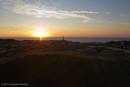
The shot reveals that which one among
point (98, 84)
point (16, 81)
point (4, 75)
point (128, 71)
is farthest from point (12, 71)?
point (128, 71)

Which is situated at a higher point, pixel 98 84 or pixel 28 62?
pixel 28 62

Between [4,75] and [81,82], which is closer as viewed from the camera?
[81,82]

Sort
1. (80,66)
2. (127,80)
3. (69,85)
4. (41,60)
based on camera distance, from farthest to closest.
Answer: (41,60) < (80,66) < (127,80) < (69,85)

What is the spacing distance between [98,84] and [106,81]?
55cm

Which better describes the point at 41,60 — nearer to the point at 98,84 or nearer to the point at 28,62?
the point at 28,62

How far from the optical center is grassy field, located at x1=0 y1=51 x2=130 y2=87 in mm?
6598

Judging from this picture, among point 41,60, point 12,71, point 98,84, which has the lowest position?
point 98,84

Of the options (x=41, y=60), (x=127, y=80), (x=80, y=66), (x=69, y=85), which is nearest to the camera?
(x=69, y=85)

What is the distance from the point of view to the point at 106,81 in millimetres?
6695

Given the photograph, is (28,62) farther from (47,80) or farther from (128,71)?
(128,71)

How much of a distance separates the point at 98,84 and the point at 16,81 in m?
4.54

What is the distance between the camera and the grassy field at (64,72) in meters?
6.60

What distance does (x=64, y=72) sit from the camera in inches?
289

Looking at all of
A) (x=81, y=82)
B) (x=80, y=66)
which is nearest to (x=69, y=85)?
(x=81, y=82)
